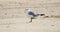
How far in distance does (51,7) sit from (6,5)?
0.39 meters

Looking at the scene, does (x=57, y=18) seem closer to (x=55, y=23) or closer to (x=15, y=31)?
(x=55, y=23)

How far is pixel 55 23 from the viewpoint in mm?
1054

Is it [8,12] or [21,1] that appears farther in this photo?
[21,1]

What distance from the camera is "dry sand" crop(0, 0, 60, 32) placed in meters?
1.03

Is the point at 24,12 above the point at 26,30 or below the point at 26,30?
above

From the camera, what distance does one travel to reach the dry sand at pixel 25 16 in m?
1.03

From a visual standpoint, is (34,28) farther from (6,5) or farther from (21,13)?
(6,5)

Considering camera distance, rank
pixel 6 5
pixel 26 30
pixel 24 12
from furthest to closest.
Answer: pixel 6 5 < pixel 24 12 < pixel 26 30

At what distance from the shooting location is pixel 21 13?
116 centimetres

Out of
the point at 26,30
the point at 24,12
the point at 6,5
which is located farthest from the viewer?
the point at 6,5

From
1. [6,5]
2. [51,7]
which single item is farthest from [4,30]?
[51,7]

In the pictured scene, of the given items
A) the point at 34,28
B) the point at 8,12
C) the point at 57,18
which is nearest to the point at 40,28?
the point at 34,28

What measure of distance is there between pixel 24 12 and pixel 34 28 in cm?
19

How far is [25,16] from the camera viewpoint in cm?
112
